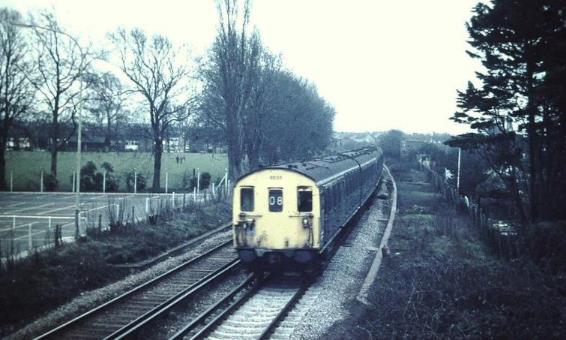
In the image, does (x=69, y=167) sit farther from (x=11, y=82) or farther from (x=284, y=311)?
(x=284, y=311)

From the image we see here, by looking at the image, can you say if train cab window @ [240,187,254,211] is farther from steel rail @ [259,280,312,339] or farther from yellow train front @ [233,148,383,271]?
steel rail @ [259,280,312,339]

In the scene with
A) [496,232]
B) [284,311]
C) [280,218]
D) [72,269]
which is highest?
[280,218]

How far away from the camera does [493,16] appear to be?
21.2 meters

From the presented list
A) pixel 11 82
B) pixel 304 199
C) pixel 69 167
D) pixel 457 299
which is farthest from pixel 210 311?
pixel 69 167

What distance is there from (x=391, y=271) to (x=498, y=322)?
15.6ft

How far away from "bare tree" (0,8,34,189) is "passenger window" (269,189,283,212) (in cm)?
2023

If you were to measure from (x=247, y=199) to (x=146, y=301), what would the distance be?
3713 mm

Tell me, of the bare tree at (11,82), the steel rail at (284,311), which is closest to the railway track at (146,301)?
the steel rail at (284,311)

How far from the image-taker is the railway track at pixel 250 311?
32.8ft

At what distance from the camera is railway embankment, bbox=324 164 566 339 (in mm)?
9461

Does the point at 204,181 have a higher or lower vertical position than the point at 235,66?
lower

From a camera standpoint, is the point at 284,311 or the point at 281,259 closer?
the point at 284,311

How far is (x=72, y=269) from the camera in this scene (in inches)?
533

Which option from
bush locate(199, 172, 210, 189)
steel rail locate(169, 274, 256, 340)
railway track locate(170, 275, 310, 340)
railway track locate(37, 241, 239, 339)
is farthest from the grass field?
railway track locate(170, 275, 310, 340)
